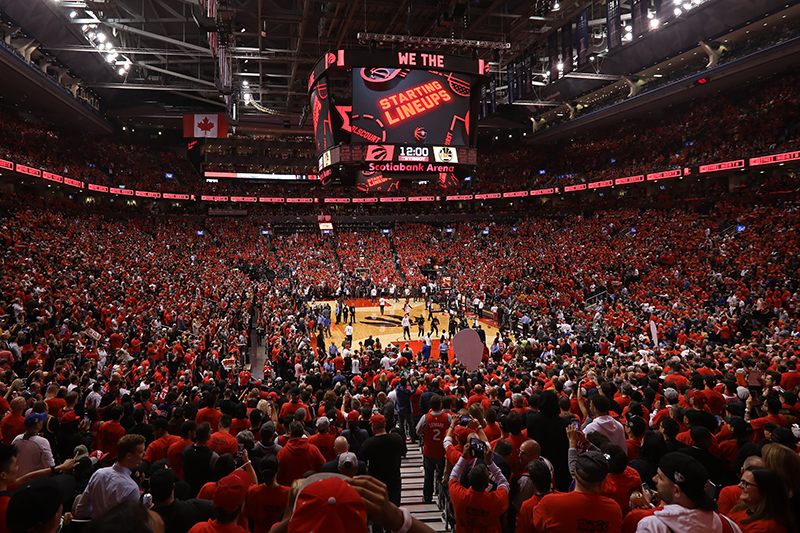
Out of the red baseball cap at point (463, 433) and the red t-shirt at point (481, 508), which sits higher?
the red baseball cap at point (463, 433)

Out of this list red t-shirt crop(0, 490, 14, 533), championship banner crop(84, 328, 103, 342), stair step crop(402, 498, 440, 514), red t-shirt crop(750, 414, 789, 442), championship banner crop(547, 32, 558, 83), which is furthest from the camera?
championship banner crop(547, 32, 558, 83)

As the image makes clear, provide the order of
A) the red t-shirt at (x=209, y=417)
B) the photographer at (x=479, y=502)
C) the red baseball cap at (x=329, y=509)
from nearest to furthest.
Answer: the red baseball cap at (x=329, y=509) < the photographer at (x=479, y=502) < the red t-shirt at (x=209, y=417)

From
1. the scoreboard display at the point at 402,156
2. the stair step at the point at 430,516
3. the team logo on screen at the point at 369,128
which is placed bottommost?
the stair step at the point at 430,516

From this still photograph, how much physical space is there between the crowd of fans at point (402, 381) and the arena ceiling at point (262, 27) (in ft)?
33.7

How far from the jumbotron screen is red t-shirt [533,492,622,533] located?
1158 centimetres

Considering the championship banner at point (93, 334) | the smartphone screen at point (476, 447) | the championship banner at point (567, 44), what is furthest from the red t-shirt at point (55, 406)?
the championship banner at point (567, 44)

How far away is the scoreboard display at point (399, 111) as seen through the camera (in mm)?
12922

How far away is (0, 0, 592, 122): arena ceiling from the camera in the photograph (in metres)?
14.6

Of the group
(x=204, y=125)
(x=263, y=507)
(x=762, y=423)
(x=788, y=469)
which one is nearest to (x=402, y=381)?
(x=263, y=507)

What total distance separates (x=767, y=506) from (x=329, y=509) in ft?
9.36

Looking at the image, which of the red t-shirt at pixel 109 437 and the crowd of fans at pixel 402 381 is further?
the red t-shirt at pixel 109 437

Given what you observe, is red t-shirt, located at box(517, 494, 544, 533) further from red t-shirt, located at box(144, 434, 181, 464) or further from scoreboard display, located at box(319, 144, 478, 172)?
scoreboard display, located at box(319, 144, 478, 172)

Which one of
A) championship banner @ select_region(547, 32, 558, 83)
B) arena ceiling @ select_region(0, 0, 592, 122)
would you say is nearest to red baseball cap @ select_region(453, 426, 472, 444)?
arena ceiling @ select_region(0, 0, 592, 122)

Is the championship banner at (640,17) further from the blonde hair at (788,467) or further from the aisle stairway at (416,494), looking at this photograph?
the blonde hair at (788,467)
